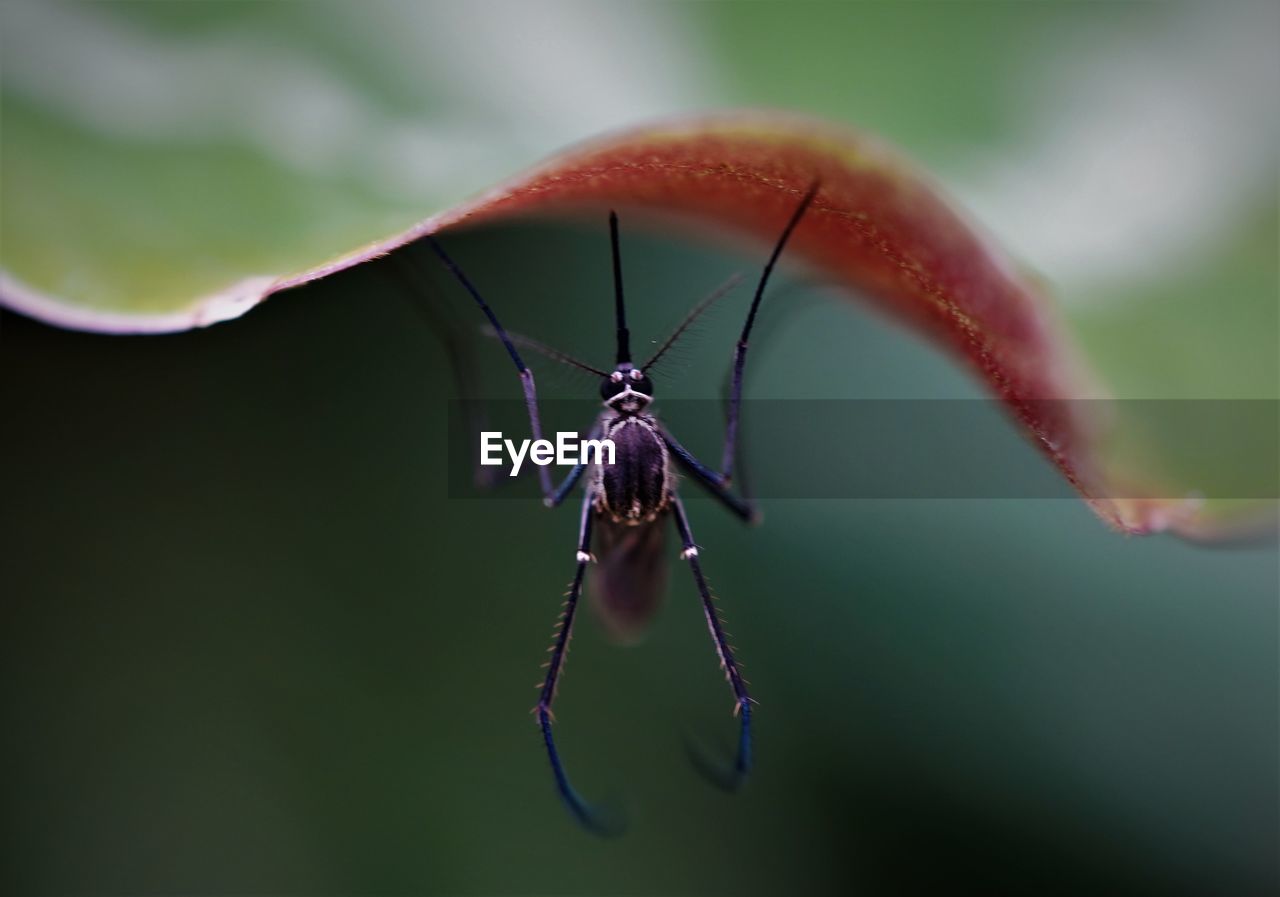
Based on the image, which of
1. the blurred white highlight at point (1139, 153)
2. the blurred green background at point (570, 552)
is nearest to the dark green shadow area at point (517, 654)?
the blurred green background at point (570, 552)

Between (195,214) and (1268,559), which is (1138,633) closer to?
(1268,559)

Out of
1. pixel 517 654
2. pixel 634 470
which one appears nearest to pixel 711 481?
pixel 634 470

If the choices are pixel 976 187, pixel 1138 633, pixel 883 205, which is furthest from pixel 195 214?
pixel 1138 633

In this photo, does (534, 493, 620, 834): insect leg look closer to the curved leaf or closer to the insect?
the insect

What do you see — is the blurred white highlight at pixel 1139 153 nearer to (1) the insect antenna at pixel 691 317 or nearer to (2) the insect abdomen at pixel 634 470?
(1) the insect antenna at pixel 691 317

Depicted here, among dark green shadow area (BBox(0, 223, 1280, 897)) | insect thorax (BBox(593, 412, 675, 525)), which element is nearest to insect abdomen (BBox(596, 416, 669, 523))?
insect thorax (BBox(593, 412, 675, 525))

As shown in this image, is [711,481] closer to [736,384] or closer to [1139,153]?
[736,384]
